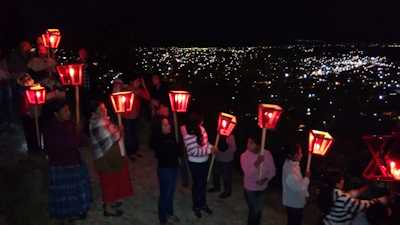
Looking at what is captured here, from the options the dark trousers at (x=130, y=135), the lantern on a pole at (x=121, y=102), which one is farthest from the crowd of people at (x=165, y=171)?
the dark trousers at (x=130, y=135)

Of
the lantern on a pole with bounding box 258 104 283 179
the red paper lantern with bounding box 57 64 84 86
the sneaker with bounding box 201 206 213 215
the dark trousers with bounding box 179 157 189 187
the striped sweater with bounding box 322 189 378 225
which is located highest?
the red paper lantern with bounding box 57 64 84 86

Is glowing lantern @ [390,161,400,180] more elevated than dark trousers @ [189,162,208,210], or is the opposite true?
glowing lantern @ [390,161,400,180]

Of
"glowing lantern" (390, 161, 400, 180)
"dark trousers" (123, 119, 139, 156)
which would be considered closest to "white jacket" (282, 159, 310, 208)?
"glowing lantern" (390, 161, 400, 180)

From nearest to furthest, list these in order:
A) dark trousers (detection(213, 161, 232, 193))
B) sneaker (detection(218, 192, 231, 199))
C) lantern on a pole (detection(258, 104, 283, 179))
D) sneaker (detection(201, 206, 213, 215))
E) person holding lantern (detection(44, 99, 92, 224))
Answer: person holding lantern (detection(44, 99, 92, 224)) < lantern on a pole (detection(258, 104, 283, 179)) < sneaker (detection(201, 206, 213, 215)) < dark trousers (detection(213, 161, 232, 193)) < sneaker (detection(218, 192, 231, 199))

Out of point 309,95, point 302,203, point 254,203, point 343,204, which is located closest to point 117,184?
point 254,203

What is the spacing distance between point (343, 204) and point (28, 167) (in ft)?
21.1

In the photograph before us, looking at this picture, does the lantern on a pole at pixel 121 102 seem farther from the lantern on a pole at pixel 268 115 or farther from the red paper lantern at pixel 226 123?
Answer: the lantern on a pole at pixel 268 115

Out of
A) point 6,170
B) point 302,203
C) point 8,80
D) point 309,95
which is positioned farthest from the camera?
point 309,95

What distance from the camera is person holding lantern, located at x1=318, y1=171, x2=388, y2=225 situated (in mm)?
7457

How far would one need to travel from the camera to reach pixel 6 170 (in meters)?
10.9

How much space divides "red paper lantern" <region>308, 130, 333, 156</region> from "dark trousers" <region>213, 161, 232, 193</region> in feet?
8.67

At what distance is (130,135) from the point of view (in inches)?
475

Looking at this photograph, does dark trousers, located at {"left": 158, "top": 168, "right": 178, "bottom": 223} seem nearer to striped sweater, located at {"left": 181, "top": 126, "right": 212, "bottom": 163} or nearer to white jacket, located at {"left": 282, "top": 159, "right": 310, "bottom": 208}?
striped sweater, located at {"left": 181, "top": 126, "right": 212, "bottom": 163}

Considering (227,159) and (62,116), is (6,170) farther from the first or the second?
(227,159)
